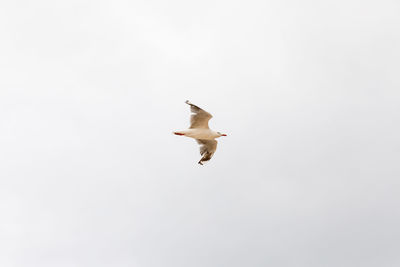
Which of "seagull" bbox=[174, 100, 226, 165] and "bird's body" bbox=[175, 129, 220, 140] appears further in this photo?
"bird's body" bbox=[175, 129, 220, 140]

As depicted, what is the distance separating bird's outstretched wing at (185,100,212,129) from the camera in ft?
249

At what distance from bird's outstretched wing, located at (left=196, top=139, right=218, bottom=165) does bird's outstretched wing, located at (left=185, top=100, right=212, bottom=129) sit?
349 cm

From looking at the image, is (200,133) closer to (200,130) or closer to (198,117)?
(200,130)

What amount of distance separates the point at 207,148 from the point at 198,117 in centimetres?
557

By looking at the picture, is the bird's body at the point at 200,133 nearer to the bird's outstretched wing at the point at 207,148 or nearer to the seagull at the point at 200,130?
the seagull at the point at 200,130

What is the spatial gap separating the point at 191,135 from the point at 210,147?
4.10 m

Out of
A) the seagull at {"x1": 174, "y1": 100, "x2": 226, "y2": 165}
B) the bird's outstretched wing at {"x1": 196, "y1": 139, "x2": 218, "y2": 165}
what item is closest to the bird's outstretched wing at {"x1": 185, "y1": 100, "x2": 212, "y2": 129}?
the seagull at {"x1": 174, "y1": 100, "x2": 226, "y2": 165}

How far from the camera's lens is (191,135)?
3046 inches

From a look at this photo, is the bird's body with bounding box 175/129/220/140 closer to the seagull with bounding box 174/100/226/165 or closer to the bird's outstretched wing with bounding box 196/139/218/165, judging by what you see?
the seagull with bounding box 174/100/226/165

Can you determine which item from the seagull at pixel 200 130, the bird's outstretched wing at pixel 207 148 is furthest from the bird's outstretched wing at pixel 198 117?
the bird's outstretched wing at pixel 207 148

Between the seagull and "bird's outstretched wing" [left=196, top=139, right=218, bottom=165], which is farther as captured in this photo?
"bird's outstretched wing" [left=196, top=139, right=218, bottom=165]

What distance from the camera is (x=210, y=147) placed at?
3179 inches

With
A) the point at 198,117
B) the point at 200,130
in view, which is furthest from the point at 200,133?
the point at 198,117

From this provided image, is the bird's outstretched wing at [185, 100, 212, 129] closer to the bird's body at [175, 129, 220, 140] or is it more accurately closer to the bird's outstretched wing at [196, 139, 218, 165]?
the bird's body at [175, 129, 220, 140]
